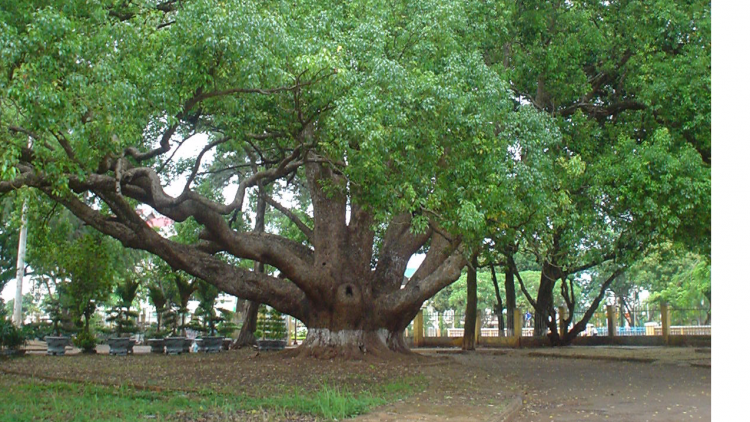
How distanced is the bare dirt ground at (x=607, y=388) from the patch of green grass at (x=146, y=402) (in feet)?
7.27

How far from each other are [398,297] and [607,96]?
21.7ft

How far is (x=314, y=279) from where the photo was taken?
14.7 m

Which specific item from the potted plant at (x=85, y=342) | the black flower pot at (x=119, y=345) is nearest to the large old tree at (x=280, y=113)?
the black flower pot at (x=119, y=345)

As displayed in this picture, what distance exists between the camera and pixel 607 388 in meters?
12.1

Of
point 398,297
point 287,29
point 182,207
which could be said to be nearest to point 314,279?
point 398,297

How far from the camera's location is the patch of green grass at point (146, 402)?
7.33 m

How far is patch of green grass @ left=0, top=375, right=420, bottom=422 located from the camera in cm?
733

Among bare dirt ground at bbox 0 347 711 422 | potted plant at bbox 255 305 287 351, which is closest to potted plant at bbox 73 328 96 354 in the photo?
bare dirt ground at bbox 0 347 711 422

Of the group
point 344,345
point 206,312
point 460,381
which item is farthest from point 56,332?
point 460,381

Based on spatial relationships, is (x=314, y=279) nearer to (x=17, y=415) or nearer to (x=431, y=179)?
(x=431, y=179)

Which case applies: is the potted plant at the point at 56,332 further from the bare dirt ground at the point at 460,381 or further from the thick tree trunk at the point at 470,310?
the thick tree trunk at the point at 470,310

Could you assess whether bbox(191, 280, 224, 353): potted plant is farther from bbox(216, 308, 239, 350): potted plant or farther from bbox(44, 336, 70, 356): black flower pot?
bbox(44, 336, 70, 356): black flower pot

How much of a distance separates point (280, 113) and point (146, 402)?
5086 mm

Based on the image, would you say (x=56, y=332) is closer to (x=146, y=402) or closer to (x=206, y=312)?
(x=206, y=312)
